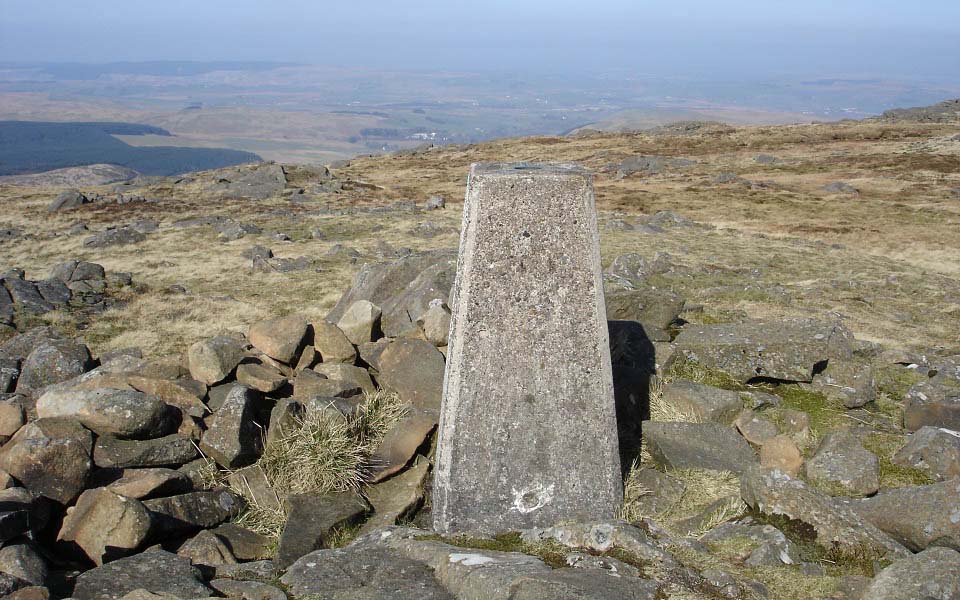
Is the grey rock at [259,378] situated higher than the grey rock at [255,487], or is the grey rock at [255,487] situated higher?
the grey rock at [259,378]

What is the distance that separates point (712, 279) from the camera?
62.6 feet

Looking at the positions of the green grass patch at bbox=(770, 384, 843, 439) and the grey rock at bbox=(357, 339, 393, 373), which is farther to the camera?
the grey rock at bbox=(357, 339, 393, 373)

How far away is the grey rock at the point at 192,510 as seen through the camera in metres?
5.66

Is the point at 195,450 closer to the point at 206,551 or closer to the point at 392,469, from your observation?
the point at 206,551

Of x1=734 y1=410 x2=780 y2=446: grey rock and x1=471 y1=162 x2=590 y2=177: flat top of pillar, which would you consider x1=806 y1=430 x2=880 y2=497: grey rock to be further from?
x1=471 y1=162 x2=590 y2=177: flat top of pillar

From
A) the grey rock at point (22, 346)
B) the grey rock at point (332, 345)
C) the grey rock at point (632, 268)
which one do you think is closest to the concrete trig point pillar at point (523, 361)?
the grey rock at point (332, 345)

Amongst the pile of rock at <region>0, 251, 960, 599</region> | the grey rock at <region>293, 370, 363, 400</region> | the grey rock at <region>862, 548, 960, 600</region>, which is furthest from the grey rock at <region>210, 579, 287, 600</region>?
the grey rock at <region>862, 548, 960, 600</region>

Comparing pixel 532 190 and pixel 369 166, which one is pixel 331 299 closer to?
pixel 532 190

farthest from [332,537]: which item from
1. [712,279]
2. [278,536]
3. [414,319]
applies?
[712,279]

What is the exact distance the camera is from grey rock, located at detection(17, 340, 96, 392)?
380 inches

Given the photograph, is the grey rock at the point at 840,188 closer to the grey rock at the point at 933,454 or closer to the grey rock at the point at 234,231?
the grey rock at the point at 234,231

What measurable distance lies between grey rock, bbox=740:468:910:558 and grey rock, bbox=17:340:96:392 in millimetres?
8833

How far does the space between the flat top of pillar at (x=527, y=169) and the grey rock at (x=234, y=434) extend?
3347 millimetres

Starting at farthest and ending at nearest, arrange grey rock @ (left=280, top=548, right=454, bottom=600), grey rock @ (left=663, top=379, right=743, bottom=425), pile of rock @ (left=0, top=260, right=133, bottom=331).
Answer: pile of rock @ (left=0, top=260, right=133, bottom=331), grey rock @ (left=663, top=379, right=743, bottom=425), grey rock @ (left=280, top=548, right=454, bottom=600)
